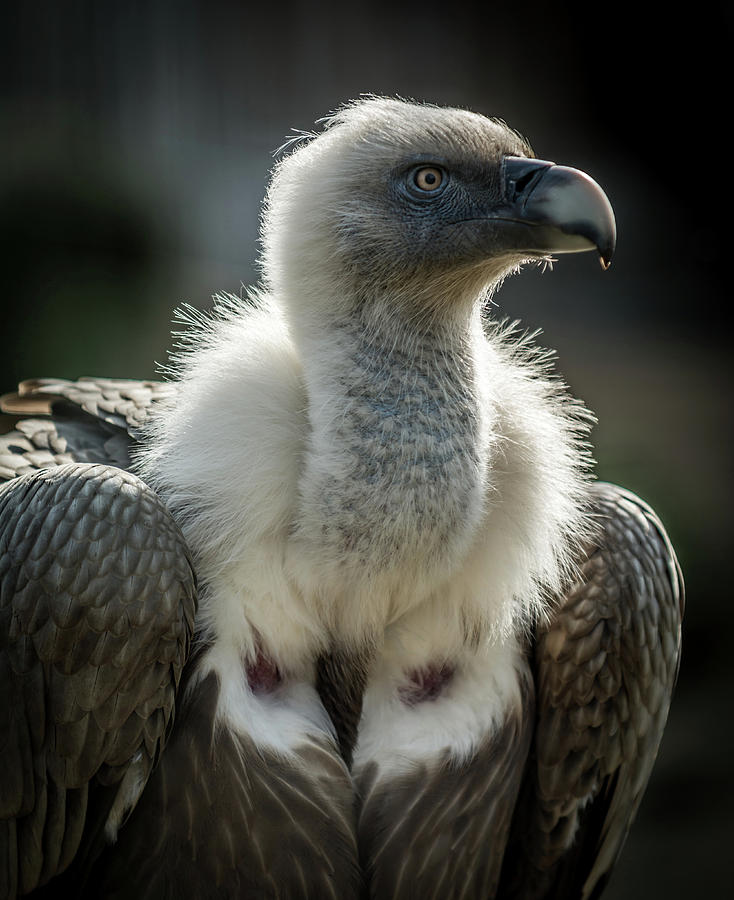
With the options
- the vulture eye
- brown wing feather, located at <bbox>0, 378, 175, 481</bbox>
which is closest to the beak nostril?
the vulture eye

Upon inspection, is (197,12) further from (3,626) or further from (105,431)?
(3,626)

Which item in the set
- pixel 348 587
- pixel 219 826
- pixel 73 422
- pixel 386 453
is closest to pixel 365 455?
pixel 386 453

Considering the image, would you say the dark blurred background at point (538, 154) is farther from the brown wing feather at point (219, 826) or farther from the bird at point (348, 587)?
the brown wing feather at point (219, 826)

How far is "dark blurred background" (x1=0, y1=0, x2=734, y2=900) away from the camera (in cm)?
396

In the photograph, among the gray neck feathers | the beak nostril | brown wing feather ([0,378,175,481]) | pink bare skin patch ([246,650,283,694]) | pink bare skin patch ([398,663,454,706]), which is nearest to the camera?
the gray neck feathers

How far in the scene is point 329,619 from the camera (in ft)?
6.67

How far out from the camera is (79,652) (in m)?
1.86

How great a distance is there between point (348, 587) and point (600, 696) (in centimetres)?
70

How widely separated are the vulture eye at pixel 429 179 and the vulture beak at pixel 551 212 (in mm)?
129

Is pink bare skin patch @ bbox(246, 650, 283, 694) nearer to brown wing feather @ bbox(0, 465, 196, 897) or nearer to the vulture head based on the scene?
brown wing feather @ bbox(0, 465, 196, 897)

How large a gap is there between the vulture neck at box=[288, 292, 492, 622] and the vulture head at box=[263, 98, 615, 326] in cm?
8

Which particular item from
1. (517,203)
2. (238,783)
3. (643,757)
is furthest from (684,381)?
(238,783)

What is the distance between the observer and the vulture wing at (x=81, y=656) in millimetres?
1863

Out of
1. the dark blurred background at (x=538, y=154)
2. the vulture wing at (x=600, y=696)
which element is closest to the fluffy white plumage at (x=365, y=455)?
the vulture wing at (x=600, y=696)
